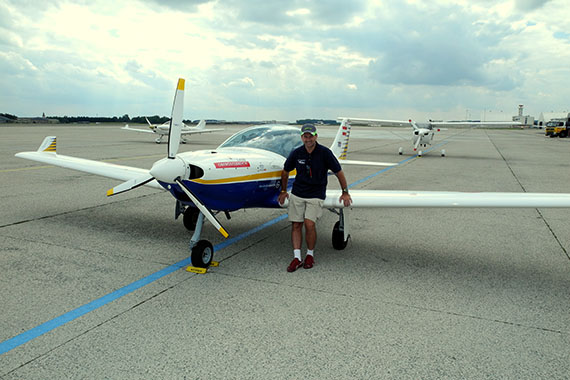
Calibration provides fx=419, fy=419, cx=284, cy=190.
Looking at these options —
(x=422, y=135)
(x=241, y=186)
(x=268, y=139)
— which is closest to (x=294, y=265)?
(x=241, y=186)

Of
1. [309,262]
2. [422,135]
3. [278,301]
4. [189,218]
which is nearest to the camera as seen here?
[278,301]

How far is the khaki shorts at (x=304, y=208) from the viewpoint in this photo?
5137 mm

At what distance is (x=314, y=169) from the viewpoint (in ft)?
16.8

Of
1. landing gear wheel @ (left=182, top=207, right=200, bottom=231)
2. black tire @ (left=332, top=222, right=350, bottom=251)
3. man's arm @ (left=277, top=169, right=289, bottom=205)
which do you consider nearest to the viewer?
man's arm @ (left=277, top=169, right=289, bottom=205)

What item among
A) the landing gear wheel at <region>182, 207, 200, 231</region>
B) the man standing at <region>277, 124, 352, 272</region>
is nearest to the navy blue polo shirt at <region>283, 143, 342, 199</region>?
the man standing at <region>277, 124, 352, 272</region>

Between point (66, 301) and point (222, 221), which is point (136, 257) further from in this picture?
point (222, 221)

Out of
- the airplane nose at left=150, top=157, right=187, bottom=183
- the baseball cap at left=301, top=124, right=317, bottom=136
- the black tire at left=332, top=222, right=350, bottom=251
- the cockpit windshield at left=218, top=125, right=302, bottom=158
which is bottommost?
the black tire at left=332, top=222, right=350, bottom=251

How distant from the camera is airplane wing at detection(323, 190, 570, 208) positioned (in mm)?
4950

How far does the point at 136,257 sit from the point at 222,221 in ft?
6.96

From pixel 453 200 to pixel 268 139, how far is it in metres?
2.66

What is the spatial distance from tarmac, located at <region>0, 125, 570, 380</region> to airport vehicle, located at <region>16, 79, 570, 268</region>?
0.63 metres

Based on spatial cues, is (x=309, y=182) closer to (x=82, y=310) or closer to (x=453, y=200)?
(x=453, y=200)

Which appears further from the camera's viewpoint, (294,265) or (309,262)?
(309,262)

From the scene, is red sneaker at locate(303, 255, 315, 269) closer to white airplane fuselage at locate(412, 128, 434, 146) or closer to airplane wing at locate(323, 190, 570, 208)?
airplane wing at locate(323, 190, 570, 208)
